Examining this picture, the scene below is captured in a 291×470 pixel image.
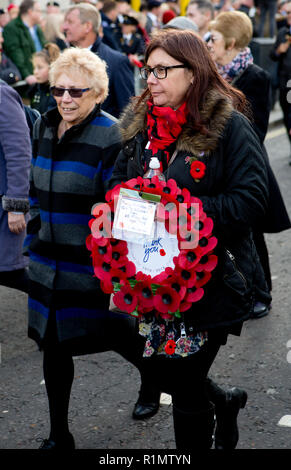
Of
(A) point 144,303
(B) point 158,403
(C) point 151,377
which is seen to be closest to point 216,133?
(A) point 144,303

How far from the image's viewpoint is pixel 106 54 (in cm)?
633

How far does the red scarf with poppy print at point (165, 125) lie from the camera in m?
2.94

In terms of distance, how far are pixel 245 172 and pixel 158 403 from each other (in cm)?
164

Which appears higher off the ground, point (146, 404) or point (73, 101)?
point (73, 101)

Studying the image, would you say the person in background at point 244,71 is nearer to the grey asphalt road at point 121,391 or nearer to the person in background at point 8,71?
the grey asphalt road at point 121,391

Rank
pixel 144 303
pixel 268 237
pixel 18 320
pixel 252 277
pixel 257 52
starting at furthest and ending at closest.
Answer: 1. pixel 257 52
2. pixel 268 237
3. pixel 18 320
4. pixel 252 277
5. pixel 144 303

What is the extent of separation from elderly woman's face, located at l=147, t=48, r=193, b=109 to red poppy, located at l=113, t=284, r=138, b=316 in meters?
0.74

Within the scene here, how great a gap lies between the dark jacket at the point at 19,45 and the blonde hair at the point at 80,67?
8.07 m

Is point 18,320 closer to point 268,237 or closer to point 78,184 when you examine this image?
point 78,184

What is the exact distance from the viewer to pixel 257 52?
1439 cm

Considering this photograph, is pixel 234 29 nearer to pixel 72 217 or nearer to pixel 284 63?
pixel 72 217

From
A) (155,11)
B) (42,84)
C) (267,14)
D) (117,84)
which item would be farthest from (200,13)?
(267,14)

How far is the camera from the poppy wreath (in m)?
2.79

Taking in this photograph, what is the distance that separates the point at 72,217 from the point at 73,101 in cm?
54
